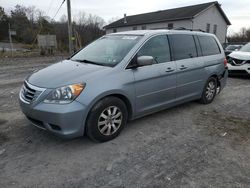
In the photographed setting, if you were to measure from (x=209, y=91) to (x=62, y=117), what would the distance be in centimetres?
390

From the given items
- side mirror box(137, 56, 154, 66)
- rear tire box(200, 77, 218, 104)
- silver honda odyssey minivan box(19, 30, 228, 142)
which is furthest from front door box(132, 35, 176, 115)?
rear tire box(200, 77, 218, 104)

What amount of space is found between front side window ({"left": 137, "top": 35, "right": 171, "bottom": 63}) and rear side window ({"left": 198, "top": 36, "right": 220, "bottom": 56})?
1343 mm

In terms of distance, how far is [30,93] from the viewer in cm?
339

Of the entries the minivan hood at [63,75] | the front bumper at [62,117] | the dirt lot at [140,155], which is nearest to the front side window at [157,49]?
the minivan hood at [63,75]

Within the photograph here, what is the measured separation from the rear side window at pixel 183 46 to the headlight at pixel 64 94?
2.28 metres

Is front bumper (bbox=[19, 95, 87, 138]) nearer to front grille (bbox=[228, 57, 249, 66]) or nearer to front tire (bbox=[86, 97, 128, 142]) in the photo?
front tire (bbox=[86, 97, 128, 142])

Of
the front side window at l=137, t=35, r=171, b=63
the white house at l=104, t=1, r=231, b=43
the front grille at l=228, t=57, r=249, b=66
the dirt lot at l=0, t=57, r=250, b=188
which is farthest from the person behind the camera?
the white house at l=104, t=1, r=231, b=43

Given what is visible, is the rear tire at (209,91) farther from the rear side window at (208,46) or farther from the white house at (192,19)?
the white house at (192,19)

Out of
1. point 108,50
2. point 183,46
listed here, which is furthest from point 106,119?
point 183,46

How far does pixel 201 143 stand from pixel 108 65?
1945 millimetres

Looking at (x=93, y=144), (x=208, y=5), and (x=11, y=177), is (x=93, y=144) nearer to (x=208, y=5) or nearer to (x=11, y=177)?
(x=11, y=177)

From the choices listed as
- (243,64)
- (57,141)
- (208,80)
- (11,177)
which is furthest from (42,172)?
(243,64)

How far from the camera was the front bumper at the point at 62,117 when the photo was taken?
3076 millimetres

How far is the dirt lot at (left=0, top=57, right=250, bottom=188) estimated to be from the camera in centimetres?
271
